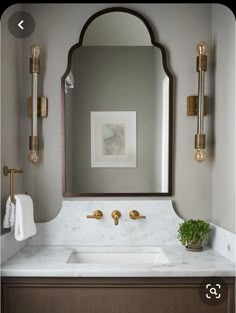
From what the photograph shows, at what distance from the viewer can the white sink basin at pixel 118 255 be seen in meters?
1.92

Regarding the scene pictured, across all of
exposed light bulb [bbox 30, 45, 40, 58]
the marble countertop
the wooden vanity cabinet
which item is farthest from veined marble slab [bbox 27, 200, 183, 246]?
exposed light bulb [bbox 30, 45, 40, 58]

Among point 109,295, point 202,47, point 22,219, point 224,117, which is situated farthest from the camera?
point 202,47

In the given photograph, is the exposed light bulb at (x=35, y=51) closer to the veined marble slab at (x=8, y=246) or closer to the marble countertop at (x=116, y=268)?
the veined marble slab at (x=8, y=246)

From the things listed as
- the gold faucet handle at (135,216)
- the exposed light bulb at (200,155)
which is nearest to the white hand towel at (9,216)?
the gold faucet handle at (135,216)

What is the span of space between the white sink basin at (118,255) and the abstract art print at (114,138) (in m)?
0.45

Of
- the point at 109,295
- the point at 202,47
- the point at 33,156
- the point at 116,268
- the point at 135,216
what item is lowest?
the point at 109,295

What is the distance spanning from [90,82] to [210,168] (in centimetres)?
80

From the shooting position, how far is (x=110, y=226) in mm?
1992

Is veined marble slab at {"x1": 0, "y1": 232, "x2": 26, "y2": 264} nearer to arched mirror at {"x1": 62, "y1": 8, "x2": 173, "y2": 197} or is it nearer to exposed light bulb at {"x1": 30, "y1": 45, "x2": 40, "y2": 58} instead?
arched mirror at {"x1": 62, "y1": 8, "x2": 173, "y2": 197}

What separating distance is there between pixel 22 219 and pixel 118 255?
55 centimetres

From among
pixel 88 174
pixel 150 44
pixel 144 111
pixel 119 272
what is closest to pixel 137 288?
pixel 119 272

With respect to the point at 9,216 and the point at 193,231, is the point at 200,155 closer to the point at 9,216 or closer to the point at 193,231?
the point at 193,231


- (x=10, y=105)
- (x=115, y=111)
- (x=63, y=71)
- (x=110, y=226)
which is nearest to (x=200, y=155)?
(x=115, y=111)

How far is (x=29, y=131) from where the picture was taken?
6.59ft
